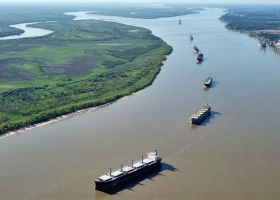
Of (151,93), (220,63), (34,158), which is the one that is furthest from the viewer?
(220,63)

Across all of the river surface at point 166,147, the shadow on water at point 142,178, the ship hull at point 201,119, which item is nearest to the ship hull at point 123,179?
the shadow on water at point 142,178

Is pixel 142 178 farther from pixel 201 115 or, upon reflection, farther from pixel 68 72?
pixel 68 72

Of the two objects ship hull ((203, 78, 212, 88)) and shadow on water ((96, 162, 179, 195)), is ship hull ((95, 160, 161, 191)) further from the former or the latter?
ship hull ((203, 78, 212, 88))

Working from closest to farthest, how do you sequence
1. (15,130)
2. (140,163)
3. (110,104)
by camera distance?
(140,163) → (15,130) → (110,104)

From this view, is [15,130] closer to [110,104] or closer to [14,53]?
[110,104]

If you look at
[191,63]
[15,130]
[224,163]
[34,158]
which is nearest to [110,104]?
[15,130]

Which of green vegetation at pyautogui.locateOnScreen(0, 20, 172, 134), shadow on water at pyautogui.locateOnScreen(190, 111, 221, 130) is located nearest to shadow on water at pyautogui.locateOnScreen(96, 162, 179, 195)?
shadow on water at pyautogui.locateOnScreen(190, 111, 221, 130)

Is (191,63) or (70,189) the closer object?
(70,189)
